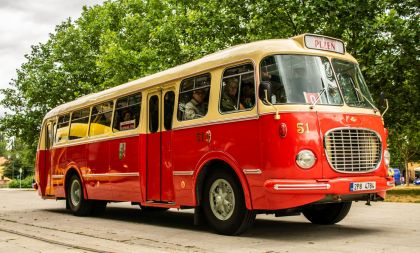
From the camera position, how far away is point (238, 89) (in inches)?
A: 339

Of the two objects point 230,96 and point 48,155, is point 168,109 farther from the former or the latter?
point 48,155

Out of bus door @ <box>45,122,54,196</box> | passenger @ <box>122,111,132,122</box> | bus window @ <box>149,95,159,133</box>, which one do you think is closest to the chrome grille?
bus window @ <box>149,95,159,133</box>

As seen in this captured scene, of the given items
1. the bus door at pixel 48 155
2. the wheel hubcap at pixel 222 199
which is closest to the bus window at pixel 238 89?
the wheel hubcap at pixel 222 199

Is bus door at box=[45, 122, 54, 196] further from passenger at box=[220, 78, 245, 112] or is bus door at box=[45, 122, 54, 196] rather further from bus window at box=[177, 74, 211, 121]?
passenger at box=[220, 78, 245, 112]

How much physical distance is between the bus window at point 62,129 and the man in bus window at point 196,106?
636 cm

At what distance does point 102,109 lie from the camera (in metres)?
13.1

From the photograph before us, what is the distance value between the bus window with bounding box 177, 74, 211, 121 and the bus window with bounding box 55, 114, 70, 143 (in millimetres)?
6120

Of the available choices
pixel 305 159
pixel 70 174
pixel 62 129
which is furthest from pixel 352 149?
pixel 62 129

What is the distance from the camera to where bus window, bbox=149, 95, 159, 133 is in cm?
1070

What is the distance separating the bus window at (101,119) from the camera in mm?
12648

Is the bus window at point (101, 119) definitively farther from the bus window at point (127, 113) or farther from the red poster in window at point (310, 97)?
the red poster in window at point (310, 97)

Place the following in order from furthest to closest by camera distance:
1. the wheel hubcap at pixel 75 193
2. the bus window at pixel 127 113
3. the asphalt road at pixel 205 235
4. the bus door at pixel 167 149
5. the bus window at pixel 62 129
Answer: the bus window at pixel 62 129, the wheel hubcap at pixel 75 193, the bus window at pixel 127 113, the bus door at pixel 167 149, the asphalt road at pixel 205 235

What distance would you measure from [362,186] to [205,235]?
8.59 ft

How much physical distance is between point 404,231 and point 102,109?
24.4 feet
